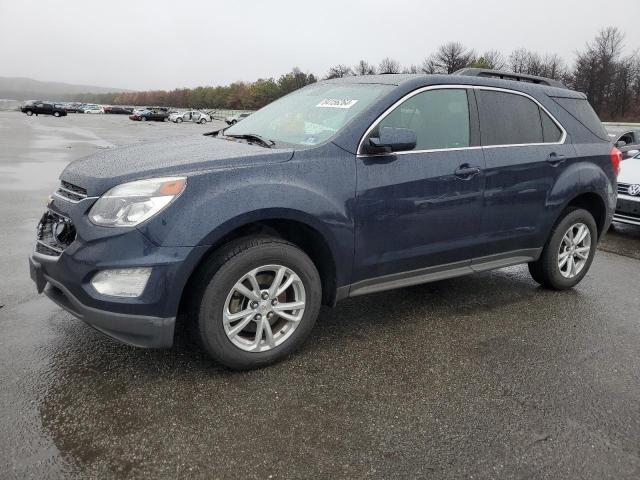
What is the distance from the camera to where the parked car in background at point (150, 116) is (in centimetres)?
5997

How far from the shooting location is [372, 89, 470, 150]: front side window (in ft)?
11.6

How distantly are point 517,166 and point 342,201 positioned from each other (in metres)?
1.66

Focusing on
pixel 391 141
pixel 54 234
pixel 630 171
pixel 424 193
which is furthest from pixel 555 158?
pixel 630 171

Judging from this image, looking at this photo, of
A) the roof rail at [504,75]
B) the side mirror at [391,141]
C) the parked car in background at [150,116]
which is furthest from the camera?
the parked car in background at [150,116]

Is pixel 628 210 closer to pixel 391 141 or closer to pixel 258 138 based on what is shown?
pixel 391 141

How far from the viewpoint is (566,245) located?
4.66 m

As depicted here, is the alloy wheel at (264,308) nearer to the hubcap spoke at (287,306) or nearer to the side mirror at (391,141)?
the hubcap spoke at (287,306)

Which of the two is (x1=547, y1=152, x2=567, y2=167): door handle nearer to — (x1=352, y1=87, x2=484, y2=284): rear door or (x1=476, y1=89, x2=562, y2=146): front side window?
(x1=476, y1=89, x2=562, y2=146): front side window

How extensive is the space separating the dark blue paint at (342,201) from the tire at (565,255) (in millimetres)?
167

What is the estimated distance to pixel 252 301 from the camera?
2.99m

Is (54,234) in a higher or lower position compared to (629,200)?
higher

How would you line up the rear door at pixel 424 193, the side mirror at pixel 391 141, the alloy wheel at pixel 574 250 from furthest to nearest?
the alloy wheel at pixel 574 250
the rear door at pixel 424 193
the side mirror at pixel 391 141

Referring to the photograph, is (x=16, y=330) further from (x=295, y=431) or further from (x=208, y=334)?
(x=295, y=431)

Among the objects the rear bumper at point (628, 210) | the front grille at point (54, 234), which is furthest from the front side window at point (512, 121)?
the rear bumper at point (628, 210)
